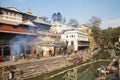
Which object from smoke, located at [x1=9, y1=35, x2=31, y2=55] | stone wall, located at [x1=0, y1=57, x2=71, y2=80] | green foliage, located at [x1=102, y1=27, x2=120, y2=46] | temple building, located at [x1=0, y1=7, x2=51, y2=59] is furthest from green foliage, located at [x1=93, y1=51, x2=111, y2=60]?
smoke, located at [x1=9, y1=35, x2=31, y2=55]

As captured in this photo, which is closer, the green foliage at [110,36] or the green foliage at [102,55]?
the green foliage at [102,55]

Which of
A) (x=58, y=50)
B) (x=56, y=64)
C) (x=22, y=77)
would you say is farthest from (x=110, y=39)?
(x=22, y=77)

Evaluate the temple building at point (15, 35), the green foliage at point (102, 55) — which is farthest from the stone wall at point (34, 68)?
the green foliage at point (102, 55)

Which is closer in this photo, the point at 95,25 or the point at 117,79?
the point at 117,79

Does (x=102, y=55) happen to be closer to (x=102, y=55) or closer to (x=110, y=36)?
(x=102, y=55)

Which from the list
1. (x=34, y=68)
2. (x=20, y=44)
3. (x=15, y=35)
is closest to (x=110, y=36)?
(x=20, y=44)

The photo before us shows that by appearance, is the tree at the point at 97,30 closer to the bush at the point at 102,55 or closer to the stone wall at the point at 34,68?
the bush at the point at 102,55

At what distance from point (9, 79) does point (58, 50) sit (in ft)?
82.9

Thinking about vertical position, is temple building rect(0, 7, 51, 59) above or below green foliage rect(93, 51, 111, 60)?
above

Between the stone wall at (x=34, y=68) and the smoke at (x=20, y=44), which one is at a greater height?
the smoke at (x=20, y=44)

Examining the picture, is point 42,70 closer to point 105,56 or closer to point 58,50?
point 58,50

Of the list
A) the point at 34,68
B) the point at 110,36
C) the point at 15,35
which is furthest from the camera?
Answer: the point at 110,36

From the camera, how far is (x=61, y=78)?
89.9 feet

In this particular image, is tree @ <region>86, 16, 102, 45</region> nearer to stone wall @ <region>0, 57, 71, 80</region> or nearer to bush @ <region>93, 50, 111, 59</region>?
bush @ <region>93, 50, 111, 59</region>
